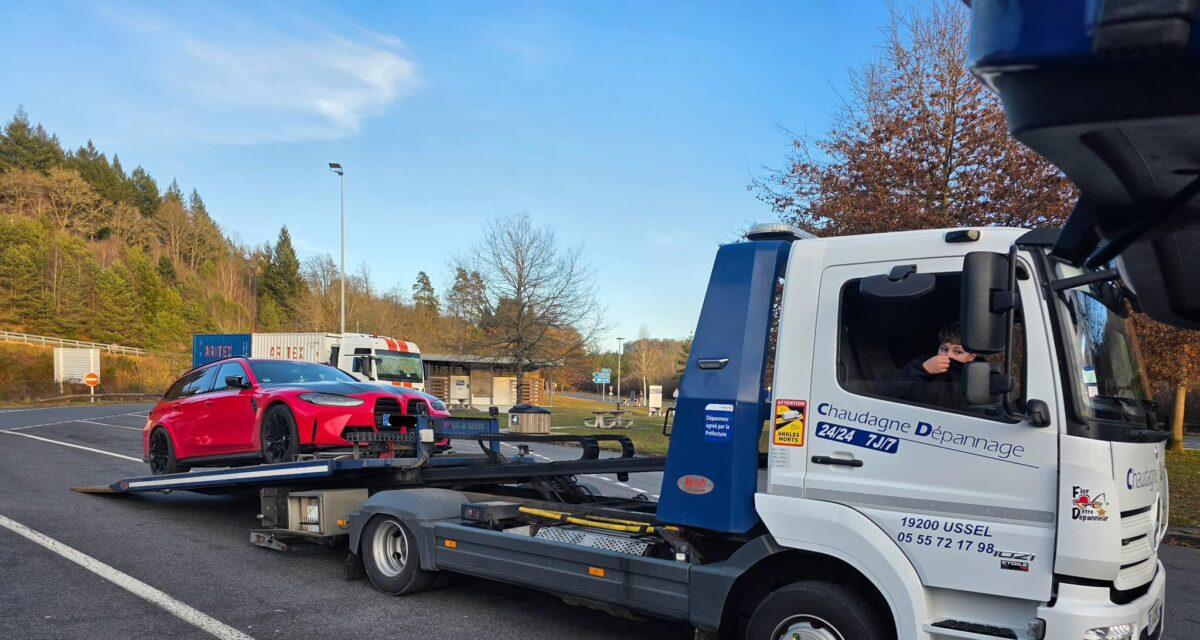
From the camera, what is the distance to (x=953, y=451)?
3.70 m

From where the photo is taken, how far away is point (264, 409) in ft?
27.5

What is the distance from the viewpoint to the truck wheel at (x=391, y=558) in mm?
6094

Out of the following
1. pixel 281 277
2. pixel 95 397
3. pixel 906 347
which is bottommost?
pixel 95 397

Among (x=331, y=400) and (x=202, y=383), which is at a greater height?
(x=202, y=383)

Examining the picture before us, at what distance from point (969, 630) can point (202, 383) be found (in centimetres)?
852

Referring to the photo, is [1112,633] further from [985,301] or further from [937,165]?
[937,165]

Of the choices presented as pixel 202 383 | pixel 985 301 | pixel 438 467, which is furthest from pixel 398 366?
pixel 985 301

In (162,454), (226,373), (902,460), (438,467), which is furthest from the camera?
(162,454)

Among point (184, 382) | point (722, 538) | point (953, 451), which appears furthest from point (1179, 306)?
point (184, 382)

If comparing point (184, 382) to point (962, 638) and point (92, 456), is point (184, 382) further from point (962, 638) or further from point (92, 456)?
point (962, 638)

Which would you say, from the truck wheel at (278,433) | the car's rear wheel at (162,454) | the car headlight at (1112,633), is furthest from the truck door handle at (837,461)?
the car's rear wheel at (162,454)

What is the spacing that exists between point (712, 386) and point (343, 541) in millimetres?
4938

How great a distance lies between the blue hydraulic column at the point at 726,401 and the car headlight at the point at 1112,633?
1.54m

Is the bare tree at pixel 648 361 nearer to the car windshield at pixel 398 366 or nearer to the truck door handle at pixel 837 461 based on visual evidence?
the car windshield at pixel 398 366
